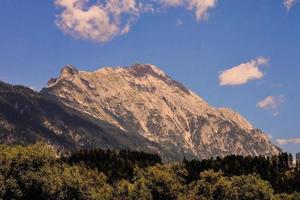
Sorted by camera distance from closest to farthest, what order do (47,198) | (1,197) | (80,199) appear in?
(1,197), (47,198), (80,199)

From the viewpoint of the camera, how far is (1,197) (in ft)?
577

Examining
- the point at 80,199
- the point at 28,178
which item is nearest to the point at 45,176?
the point at 28,178

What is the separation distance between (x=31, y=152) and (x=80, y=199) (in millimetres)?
26938

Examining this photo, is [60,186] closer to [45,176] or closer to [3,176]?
[45,176]

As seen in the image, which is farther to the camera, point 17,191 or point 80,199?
point 80,199

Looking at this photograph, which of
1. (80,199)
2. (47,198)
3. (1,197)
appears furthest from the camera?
(80,199)

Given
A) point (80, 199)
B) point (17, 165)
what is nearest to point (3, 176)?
point (17, 165)

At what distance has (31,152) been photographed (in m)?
189

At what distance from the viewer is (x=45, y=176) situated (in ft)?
614

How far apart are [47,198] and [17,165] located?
15987mm

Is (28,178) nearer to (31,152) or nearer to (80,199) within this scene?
(31,152)

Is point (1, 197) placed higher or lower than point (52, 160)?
lower

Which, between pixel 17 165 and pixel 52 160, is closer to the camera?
pixel 17 165

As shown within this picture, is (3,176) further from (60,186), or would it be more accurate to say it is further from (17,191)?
(60,186)
